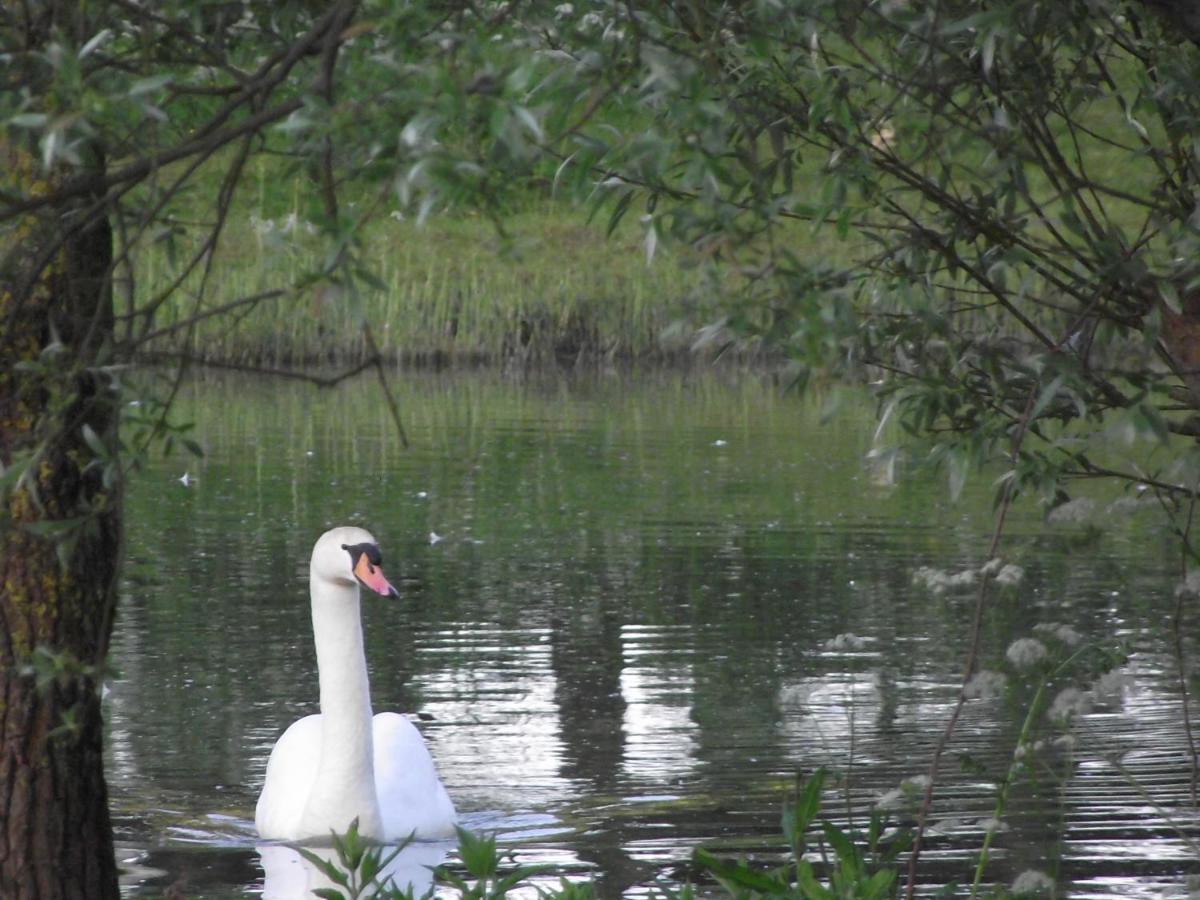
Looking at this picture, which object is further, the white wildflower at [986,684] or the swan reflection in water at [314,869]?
the swan reflection in water at [314,869]

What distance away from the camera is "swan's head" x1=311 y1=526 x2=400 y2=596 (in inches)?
254

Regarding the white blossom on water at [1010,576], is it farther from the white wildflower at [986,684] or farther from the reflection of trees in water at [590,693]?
the reflection of trees in water at [590,693]

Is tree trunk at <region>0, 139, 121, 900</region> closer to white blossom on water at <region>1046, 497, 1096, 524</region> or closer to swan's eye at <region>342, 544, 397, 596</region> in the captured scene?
white blossom on water at <region>1046, 497, 1096, 524</region>

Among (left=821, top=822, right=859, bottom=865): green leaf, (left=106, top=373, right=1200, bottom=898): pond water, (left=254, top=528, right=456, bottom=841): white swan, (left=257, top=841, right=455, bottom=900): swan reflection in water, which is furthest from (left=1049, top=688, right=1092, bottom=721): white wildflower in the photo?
(left=254, top=528, right=456, bottom=841): white swan

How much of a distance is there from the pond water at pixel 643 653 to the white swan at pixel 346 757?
0.20m

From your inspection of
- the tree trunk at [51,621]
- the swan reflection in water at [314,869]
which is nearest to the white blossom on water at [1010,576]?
the tree trunk at [51,621]

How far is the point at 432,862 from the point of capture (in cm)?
634

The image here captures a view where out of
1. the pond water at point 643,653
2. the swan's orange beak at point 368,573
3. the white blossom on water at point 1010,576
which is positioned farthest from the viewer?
the swan's orange beak at point 368,573

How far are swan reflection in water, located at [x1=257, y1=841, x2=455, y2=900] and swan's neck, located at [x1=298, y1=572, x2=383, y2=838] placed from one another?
118 mm

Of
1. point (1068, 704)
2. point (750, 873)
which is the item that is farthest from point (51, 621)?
point (1068, 704)

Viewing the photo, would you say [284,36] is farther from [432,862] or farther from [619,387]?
[619,387]

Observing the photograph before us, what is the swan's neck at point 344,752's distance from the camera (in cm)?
642

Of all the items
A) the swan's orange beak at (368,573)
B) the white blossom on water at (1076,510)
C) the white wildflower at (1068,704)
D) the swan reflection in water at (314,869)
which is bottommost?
the swan reflection in water at (314,869)

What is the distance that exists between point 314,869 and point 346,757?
393 millimetres
